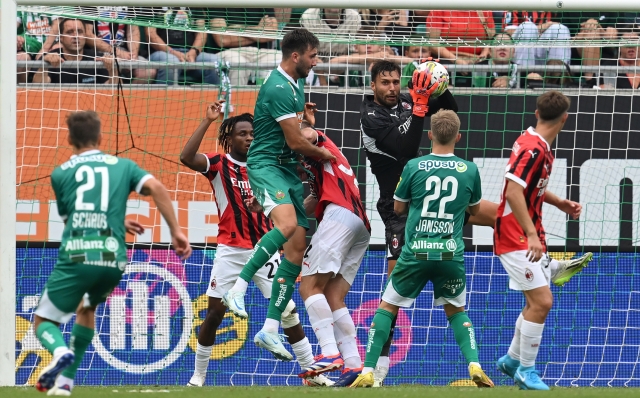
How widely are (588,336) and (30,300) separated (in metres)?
5.93

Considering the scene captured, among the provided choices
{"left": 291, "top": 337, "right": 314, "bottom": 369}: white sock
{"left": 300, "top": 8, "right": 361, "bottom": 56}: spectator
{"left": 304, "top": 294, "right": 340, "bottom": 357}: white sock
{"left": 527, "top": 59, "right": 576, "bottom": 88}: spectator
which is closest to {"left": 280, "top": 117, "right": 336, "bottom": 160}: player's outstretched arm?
{"left": 304, "top": 294, "right": 340, "bottom": 357}: white sock

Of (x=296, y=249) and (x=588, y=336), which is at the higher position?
(x=296, y=249)

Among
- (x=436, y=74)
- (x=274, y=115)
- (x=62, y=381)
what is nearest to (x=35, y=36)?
(x=274, y=115)

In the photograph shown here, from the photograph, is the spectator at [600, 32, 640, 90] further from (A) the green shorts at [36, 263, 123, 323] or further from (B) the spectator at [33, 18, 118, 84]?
(A) the green shorts at [36, 263, 123, 323]

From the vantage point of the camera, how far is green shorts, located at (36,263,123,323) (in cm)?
599

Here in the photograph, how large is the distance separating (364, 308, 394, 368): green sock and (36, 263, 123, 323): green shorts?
223 cm

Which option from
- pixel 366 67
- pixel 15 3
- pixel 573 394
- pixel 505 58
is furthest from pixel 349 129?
pixel 573 394

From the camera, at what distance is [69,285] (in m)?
6.00

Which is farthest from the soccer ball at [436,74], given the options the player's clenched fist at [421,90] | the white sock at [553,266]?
the white sock at [553,266]

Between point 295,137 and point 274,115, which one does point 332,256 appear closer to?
point 295,137

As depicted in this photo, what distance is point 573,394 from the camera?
21.5 ft

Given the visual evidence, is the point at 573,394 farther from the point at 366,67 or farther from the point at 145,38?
the point at 145,38

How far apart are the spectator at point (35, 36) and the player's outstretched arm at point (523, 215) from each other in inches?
239

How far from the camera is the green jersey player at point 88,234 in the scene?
5992mm
